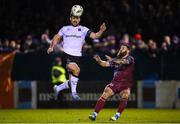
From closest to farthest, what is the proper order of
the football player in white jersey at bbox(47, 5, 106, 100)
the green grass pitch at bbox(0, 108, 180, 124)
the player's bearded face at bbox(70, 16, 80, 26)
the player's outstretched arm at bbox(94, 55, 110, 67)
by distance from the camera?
the player's outstretched arm at bbox(94, 55, 110, 67), the green grass pitch at bbox(0, 108, 180, 124), the player's bearded face at bbox(70, 16, 80, 26), the football player in white jersey at bbox(47, 5, 106, 100)

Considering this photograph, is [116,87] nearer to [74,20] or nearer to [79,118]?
[79,118]

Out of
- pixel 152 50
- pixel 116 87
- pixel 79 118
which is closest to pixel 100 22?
pixel 152 50

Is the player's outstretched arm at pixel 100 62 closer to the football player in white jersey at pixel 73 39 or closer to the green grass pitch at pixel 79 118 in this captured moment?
the football player in white jersey at pixel 73 39

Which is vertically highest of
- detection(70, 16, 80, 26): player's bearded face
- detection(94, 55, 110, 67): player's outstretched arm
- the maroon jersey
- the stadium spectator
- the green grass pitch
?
detection(70, 16, 80, 26): player's bearded face

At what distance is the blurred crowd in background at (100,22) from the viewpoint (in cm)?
2664

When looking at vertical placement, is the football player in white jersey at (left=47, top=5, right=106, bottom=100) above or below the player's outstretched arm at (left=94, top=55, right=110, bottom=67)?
above

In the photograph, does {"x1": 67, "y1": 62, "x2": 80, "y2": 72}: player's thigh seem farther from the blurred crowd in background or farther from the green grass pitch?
the blurred crowd in background

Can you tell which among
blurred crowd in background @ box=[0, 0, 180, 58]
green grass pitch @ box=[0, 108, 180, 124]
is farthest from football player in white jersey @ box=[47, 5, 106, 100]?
blurred crowd in background @ box=[0, 0, 180, 58]

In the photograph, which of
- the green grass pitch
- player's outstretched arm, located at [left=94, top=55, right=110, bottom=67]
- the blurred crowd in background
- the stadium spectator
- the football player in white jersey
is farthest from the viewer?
the blurred crowd in background

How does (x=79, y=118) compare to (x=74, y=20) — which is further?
(x=79, y=118)

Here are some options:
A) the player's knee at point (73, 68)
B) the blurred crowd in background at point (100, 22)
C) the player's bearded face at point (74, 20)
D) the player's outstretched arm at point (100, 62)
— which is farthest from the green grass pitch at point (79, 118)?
the blurred crowd in background at point (100, 22)

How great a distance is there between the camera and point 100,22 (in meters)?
28.8

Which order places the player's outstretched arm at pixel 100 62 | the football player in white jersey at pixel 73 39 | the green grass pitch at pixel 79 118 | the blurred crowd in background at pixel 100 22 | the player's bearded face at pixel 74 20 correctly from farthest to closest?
the blurred crowd in background at pixel 100 22 < the football player in white jersey at pixel 73 39 < the player's bearded face at pixel 74 20 < the green grass pitch at pixel 79 118 < the player's outstretched arm at pixel 100 62

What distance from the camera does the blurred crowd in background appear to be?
2664 cm
